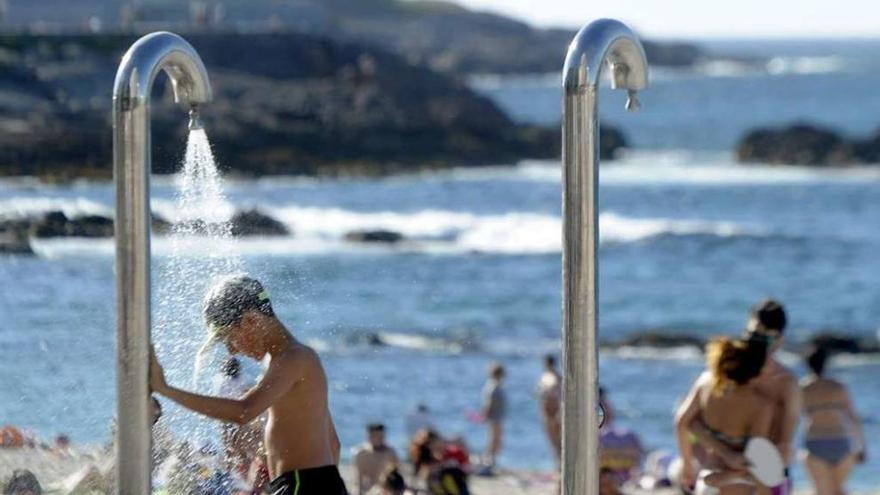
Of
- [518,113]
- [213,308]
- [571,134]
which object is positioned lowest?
[518,113]

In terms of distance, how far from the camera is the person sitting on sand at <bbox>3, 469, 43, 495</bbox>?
4258mm

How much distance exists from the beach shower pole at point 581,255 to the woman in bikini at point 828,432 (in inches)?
218

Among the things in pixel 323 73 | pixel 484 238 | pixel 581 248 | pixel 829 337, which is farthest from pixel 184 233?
pixel 323 73

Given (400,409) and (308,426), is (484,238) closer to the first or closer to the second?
(400,409)

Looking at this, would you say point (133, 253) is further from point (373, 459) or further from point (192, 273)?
point (373, 459)

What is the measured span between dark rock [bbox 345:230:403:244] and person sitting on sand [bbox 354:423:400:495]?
97.8 ft

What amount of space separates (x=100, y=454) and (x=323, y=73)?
66.7 metres

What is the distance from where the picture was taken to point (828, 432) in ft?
31.2

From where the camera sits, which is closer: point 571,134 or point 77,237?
point 571,134

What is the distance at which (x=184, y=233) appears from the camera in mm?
4516

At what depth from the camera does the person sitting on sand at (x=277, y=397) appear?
4.16 m

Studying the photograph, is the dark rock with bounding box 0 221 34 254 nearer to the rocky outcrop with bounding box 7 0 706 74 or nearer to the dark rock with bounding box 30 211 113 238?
the dark rock with bounding box 30 211 113 238

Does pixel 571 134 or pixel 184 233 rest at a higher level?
pixel 571 134

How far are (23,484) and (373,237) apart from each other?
36703 mm
